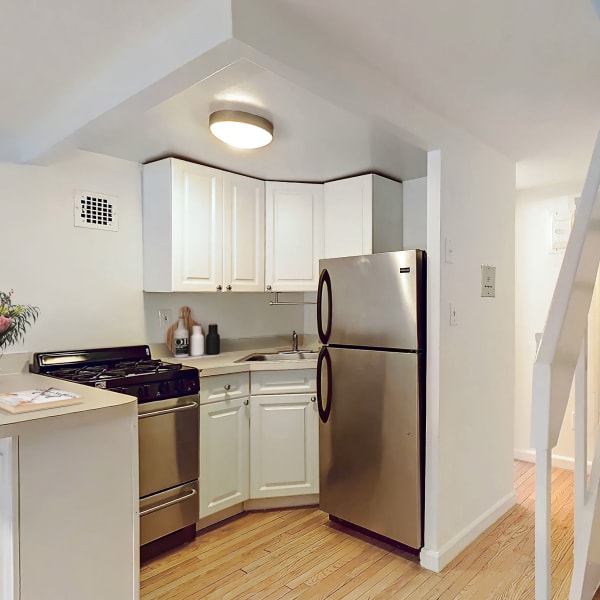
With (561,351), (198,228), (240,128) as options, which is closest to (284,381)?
(198,228)

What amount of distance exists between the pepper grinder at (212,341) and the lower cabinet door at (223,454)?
0.52 meters

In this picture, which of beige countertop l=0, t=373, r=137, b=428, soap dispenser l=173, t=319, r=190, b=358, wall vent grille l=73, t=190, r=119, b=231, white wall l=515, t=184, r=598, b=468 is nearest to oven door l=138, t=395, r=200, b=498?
beige countertop l=0, t=373, r=137, b=428

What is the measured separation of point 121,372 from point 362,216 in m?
1.75

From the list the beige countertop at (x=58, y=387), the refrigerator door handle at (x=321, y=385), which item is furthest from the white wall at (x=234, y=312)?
the refrigerator door handle at (x=321, y=385)

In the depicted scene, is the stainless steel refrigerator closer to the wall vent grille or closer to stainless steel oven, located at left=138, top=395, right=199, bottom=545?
stainless steel oven, located at left=138, top=395, right=199, bottom=545

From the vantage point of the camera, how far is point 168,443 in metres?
2.40

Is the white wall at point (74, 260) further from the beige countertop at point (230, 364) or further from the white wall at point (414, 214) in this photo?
the white wall at point (414, 214)

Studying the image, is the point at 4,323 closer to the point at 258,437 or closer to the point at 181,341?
the point at 181,341

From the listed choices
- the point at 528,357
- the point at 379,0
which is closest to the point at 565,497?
the point at 528,357

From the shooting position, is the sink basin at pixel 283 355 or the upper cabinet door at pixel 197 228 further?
the sink basin at pixel 283 355

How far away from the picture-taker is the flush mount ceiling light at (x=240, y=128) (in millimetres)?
2090

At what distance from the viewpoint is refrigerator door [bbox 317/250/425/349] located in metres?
2.36

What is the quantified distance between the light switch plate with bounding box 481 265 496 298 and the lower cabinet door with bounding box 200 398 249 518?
154 centimetres

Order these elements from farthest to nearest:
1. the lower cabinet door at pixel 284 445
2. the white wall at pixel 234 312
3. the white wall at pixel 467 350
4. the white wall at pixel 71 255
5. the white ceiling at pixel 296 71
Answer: the white wall at pixel 234 312 < the lower cabinet door at pixel 284 445 < the white wall at pixel 71 255 < the white wall at pixel 467 350 < the white ceiling at pixel 296 71
